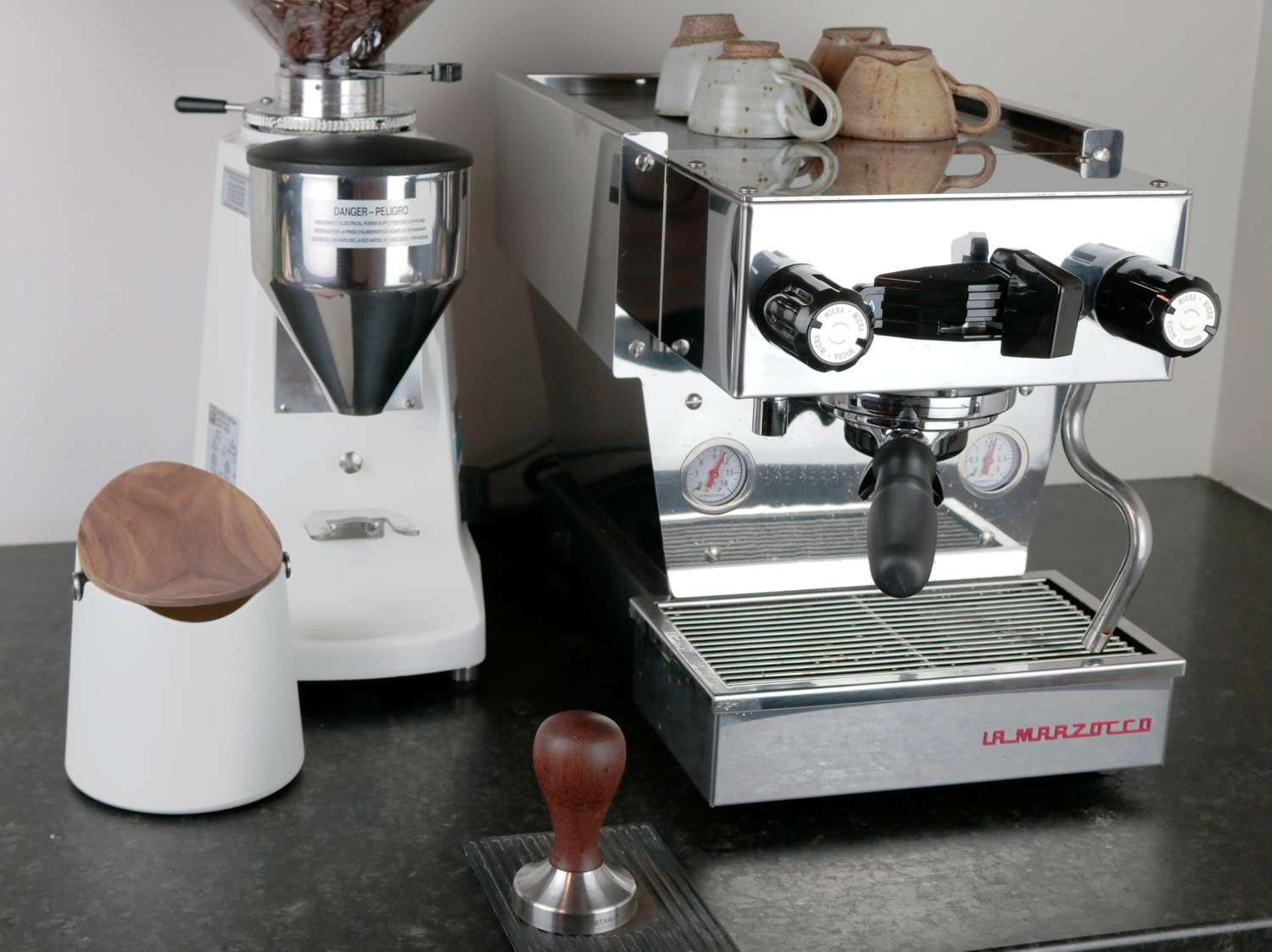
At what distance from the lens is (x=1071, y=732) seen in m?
0.88

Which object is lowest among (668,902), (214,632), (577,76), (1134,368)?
(668,902)

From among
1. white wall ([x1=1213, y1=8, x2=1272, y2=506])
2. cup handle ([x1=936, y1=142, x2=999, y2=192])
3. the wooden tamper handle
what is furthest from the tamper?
white wall ([x1=1213, y1=8, x2=1272, y2=506])

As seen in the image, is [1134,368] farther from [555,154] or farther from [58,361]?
[58,361]

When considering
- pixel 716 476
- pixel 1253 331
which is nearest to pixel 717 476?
pixel 716 476

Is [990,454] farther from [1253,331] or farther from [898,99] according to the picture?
[1253,331]

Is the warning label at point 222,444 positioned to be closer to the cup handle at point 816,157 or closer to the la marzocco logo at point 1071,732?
the cup handle at point 816,157

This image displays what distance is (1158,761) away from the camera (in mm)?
902

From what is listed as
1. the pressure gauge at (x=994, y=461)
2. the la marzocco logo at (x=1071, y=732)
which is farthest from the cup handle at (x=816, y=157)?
the la marzocco logo at (x=1071, y=732)

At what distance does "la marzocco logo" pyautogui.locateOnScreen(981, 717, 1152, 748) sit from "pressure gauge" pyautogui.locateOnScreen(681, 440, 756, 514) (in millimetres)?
209

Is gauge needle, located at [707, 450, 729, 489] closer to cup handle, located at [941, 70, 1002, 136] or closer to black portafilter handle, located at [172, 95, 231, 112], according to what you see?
cup handle, located at [941, 70, 1002, 136]

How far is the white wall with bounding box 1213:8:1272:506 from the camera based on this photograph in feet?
4.66

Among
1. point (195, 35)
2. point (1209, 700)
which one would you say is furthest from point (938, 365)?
point (195, 35)

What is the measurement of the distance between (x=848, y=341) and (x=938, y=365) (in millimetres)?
74

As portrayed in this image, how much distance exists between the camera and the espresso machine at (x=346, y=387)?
868 mm
